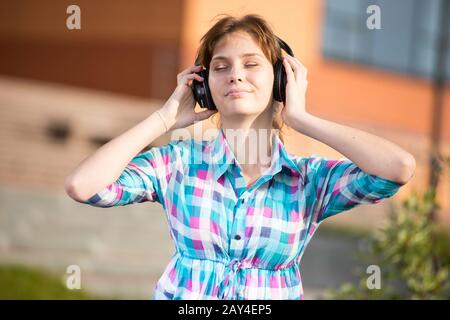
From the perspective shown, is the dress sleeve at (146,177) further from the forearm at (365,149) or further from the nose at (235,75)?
the forearm at (365,149)

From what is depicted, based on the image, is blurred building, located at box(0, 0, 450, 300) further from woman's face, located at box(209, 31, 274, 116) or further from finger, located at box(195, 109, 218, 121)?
woman's face, located at box(209, 31, 274, 116)

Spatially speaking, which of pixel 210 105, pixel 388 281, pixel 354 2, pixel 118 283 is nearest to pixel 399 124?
pixel 354 2

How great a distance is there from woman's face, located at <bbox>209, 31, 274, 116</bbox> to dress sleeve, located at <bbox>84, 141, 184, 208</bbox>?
220mm

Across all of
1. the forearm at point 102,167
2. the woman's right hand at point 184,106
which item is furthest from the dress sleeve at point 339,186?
the forearm at point 102,167

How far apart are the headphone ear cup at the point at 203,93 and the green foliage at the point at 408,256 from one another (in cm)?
302

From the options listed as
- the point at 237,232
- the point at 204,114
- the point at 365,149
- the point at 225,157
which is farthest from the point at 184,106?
the point at 365,149

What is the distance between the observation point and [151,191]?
293 cm

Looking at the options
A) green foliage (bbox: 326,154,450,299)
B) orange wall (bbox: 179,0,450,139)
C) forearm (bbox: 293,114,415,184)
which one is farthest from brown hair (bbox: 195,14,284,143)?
orange wall (bbox: 179,0,450,139)

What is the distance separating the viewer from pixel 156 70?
60.7ft

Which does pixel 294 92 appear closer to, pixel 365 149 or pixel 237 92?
pixel 237 92

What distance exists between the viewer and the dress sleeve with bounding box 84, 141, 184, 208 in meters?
2.84
